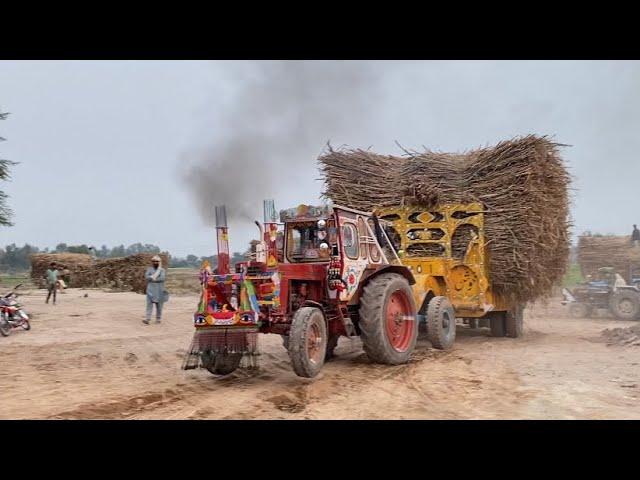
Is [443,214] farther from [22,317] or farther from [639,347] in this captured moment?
[22,317]

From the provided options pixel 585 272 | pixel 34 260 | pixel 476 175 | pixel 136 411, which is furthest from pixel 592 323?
pixel 34 260

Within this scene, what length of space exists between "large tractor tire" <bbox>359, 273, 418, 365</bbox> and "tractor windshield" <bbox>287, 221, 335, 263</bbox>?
85 cm

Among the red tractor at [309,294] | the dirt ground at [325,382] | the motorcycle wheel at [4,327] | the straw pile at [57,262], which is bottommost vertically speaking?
the dirt ground at [325,382]

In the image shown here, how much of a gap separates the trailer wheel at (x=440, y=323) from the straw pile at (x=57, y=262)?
24.1 m

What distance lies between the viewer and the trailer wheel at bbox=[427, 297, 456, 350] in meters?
9.62

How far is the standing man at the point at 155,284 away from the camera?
12711 millimetres

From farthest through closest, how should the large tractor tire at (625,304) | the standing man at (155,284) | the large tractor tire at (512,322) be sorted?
1. the large tractor tire at (625,304)
2. the standing man at (155,284)
3. the large tractor tire at (512,322)

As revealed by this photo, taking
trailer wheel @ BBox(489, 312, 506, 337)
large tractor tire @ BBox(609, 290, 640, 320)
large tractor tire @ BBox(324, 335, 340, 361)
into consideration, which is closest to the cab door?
large tractor tire @ BBox(324, 335, 340, 361)

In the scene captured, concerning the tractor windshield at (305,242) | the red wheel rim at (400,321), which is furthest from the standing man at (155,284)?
the red wheel rim at (400,321)

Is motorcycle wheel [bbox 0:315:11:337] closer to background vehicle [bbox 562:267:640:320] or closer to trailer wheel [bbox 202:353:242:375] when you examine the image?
trailer wheel [bbox 202:353:242:375]

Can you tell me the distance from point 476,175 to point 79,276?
24.1 meters

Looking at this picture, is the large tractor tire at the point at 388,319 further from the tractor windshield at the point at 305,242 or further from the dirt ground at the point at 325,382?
the tractor windshield at the point at 305,242

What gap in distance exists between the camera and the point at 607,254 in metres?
18.4

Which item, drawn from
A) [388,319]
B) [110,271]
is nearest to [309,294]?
[388,319]
